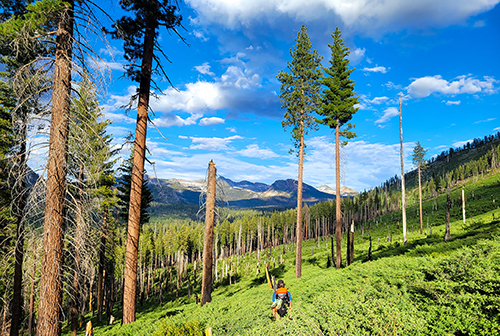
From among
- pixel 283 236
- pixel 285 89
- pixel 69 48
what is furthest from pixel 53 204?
pixel 283 236

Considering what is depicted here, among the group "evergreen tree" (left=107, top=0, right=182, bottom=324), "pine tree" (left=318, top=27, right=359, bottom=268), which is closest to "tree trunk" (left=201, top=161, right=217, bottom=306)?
"evergreen tree" (left=107, top=0, right=182, bottom=324)

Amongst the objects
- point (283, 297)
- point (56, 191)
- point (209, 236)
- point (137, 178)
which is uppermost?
point (137, 178)

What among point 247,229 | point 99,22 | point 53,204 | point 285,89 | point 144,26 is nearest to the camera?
point 53,204

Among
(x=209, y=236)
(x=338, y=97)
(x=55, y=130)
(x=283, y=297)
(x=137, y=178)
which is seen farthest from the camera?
(x=338, y=97)

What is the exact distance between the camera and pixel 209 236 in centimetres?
1211

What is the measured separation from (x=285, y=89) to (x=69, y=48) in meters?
16.3

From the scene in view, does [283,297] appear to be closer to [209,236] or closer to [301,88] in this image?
[209,236]

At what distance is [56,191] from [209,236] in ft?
24.8

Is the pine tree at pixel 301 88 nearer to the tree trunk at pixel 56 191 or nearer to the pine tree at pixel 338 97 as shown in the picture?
the pine tree at pixel 338 97

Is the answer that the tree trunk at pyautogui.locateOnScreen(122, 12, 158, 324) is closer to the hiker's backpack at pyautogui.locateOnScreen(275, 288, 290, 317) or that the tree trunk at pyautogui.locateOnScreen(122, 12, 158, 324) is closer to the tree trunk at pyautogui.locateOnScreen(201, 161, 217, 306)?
the tree trunk at pyautogui.locateOnScreen(201, 161, 217, 306)

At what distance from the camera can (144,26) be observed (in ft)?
28.5

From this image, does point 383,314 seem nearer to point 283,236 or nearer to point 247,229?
point 247,229

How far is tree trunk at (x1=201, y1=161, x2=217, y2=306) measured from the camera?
11789 millimetres

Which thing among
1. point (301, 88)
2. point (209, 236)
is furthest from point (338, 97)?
point (209, 236)
